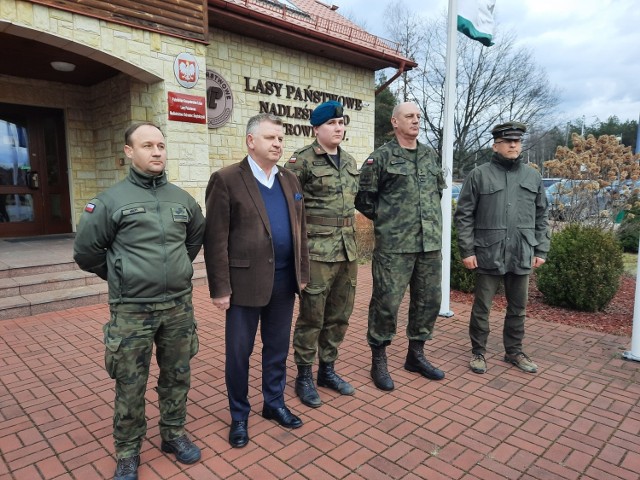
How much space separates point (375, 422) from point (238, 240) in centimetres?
145

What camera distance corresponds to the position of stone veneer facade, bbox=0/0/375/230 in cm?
632

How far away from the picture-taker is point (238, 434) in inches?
102

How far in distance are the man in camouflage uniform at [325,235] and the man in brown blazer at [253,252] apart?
0.23m

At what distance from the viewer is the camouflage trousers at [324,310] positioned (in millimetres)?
2980

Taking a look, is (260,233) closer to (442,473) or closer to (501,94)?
(442,473)

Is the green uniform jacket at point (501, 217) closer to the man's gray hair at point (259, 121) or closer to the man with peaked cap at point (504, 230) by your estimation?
the man with peaked cap at point (504, 230)

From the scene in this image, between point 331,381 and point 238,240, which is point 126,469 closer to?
point 238,240

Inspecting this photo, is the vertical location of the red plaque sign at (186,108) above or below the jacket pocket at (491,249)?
above

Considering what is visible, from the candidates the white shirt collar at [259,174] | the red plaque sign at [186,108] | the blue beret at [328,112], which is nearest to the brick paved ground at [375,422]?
the white shirt collar at [259,174]

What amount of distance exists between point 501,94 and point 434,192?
2147cm

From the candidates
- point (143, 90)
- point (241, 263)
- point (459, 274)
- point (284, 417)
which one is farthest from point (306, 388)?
point (143, 90)

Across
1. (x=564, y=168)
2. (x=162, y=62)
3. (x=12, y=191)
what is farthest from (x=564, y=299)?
(x=12, y=191)

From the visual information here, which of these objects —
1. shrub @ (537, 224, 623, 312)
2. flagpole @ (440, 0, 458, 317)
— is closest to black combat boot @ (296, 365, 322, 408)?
flagpole @ (440, 0, 458, 317)

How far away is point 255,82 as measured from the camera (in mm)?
9414
